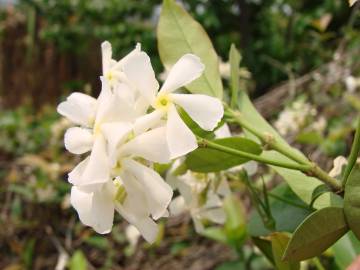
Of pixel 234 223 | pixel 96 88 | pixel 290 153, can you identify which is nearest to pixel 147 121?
pixel 290 153

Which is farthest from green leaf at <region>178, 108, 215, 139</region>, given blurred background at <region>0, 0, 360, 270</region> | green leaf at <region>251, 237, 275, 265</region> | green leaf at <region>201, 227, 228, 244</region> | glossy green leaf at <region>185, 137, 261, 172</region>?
green leaf at <region>201, 227, 228, 244</region>

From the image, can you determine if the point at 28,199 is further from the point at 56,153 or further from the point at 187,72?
the point at 187,72

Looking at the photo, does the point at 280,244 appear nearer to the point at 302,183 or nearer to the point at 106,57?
the point at 302,183

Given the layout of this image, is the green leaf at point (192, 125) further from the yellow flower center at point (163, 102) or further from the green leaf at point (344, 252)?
the green leaf at point (344, 252)

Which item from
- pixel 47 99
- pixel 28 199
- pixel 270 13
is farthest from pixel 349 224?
pixel 47 99

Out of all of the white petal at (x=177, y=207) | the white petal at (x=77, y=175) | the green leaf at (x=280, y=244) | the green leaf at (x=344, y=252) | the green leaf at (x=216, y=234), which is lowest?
the green leaf at (x=216, y=234)

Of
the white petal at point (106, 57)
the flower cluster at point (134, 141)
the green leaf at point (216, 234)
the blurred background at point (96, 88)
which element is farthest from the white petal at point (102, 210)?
the green leaf at point (216, 234)
